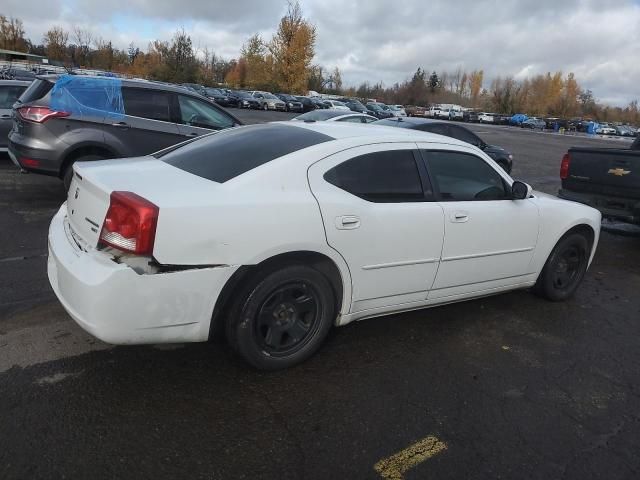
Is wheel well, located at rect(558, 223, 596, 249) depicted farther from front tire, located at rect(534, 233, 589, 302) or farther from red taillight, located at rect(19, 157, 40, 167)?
red taillight, located at rect(19, 157, 40, 167)

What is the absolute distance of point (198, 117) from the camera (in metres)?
7.86

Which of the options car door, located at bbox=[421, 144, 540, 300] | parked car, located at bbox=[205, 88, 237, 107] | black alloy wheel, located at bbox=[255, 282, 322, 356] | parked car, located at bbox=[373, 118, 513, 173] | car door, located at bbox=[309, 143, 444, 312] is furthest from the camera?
parked car, located at bbox=[205, 88, 237, 107]

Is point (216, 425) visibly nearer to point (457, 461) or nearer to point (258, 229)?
point (258, 229)

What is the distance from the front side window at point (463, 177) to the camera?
152 inches

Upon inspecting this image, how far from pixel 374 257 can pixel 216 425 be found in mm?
1418

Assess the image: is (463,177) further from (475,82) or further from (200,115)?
(475,82)

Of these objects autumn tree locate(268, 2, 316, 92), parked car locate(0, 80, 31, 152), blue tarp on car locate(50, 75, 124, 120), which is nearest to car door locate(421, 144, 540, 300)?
blue tarp on car locate(50, 75, 124, 120)

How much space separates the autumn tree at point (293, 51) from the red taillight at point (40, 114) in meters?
57.6

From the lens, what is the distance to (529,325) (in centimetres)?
437

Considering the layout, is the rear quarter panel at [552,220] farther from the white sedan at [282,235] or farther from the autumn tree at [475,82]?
the autumn tree at [475,82]

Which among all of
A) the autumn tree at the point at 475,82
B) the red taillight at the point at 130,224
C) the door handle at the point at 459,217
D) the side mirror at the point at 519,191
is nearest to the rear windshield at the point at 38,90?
the red taillight at the point at 130,224

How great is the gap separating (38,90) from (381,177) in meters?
5.74

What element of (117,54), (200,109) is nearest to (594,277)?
(200,109)

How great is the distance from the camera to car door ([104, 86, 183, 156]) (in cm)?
710
